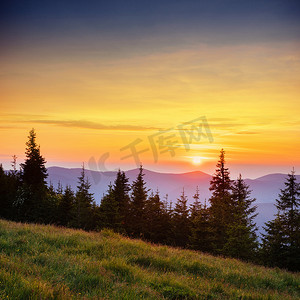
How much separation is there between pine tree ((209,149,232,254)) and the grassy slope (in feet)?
76.8

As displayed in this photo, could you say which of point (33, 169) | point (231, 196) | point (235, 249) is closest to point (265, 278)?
point (235, 249)

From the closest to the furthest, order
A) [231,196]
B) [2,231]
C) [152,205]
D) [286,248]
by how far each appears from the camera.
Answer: [2,231]
[286,248]
[231,196]
[152,205]

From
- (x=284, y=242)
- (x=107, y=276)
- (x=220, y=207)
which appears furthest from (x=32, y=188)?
(x=107, y=276)

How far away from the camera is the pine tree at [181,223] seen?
137 feet

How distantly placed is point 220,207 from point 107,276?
33333 mm

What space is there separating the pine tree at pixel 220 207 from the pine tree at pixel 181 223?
5382mm

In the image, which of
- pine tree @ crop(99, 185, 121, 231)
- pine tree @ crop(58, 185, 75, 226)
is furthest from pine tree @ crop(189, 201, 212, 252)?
pine tree @ crop(58, 185, 75, 226)

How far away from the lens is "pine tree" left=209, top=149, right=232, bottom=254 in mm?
34875

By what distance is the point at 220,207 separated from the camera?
3719cm

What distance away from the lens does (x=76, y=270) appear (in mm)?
6289

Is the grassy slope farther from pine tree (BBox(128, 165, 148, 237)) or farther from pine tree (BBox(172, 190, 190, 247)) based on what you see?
pine tree (BBox(128, 165, 148, 237))

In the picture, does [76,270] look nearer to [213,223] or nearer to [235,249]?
[235,249]

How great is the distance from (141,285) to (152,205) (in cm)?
3936

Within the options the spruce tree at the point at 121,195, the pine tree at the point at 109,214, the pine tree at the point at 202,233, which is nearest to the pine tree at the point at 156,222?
the spruce tree at the point at 121,195
